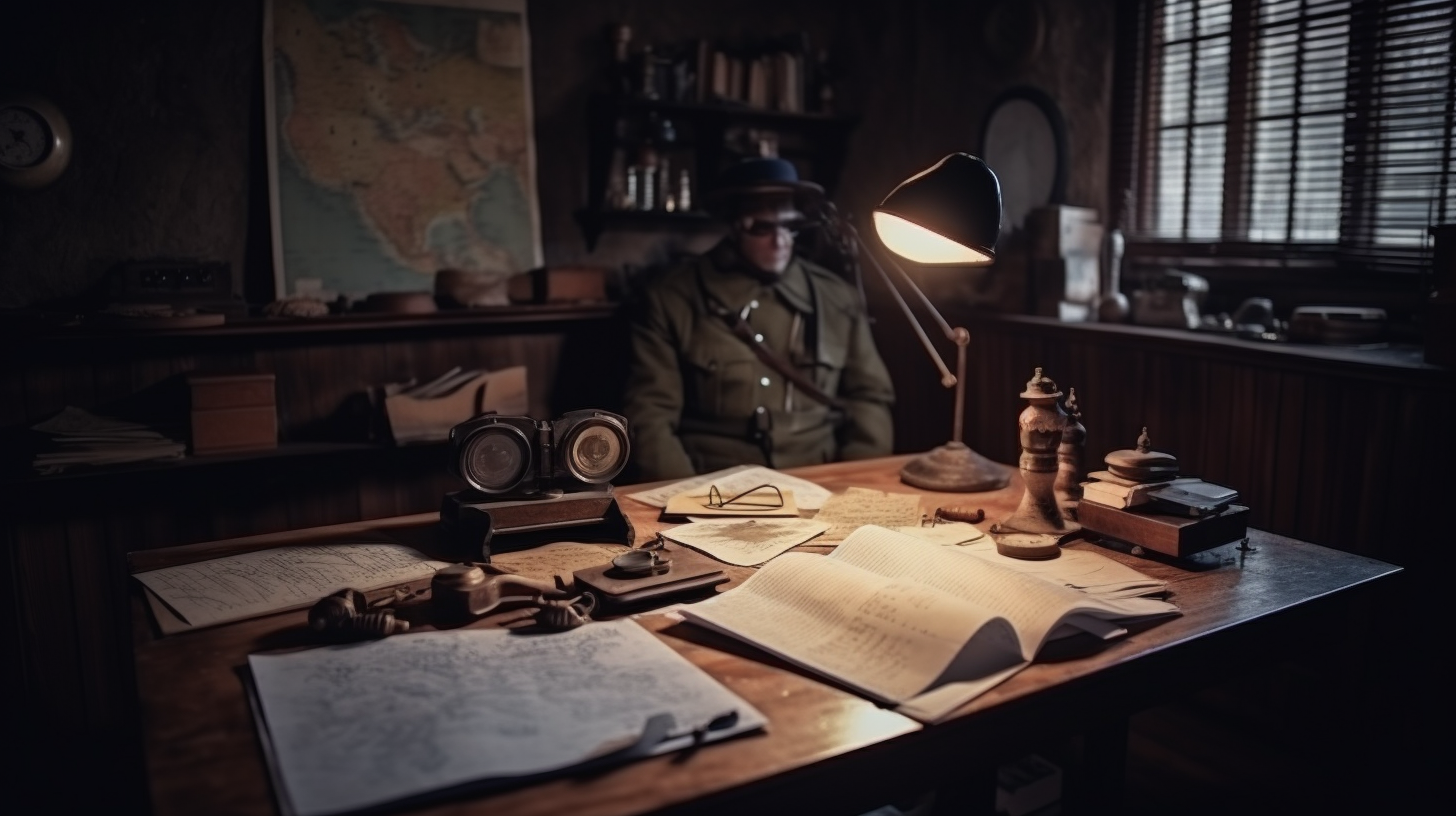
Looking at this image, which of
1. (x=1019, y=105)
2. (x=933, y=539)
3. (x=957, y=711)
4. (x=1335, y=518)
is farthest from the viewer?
(x=1019, y=105)

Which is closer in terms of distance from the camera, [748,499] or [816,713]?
[816,713]

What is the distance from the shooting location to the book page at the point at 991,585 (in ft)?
4.58

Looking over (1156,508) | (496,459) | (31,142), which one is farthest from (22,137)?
(1156,508)

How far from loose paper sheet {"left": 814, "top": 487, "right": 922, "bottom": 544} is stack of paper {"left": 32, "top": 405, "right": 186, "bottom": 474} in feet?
6.78

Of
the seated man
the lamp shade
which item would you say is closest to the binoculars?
the lamp shade

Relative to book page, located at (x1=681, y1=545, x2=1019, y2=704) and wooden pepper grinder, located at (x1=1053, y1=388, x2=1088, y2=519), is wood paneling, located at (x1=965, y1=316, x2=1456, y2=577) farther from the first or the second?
book page, located at (x1=681, y1=545, x2=1019, y2=704)

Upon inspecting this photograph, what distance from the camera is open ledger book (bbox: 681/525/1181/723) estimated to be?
1285 millimetres

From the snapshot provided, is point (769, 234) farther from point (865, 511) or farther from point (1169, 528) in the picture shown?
point (1169, 528)

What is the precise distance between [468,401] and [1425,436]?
2.78m

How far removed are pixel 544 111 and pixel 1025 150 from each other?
1.85m

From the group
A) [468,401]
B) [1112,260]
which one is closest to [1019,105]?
[1112,260]

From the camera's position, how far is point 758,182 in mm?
3330

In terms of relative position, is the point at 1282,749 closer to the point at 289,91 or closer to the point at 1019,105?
the point at 1019,105

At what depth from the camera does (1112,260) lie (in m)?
3.65
